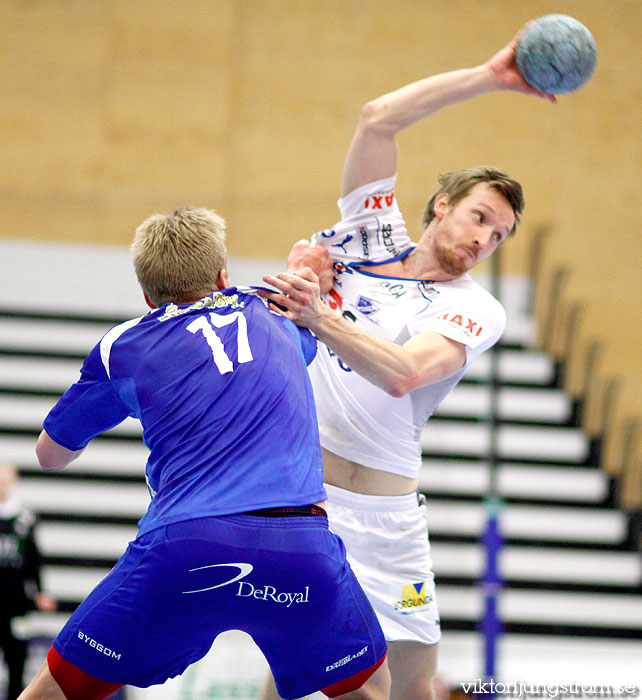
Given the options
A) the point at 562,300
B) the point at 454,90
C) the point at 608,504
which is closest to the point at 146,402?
the point at 454,90

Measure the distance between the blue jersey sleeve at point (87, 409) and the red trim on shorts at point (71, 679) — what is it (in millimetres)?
648

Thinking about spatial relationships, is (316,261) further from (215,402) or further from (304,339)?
(215,402)

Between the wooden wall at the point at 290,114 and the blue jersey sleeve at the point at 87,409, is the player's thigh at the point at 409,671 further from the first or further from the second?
the wooden wall at the point at 290,114

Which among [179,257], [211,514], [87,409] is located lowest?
[211,514]

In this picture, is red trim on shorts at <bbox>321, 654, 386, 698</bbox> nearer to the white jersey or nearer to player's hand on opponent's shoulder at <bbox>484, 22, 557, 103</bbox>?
the white jersey

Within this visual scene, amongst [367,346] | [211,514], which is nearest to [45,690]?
[211,514]

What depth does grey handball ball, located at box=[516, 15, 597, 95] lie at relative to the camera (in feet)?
11.6

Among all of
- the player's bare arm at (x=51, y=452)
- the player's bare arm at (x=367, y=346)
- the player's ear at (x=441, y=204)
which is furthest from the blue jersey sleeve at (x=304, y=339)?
the player's ear at (x=441, y=204)

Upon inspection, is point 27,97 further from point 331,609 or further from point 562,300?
point 331,609

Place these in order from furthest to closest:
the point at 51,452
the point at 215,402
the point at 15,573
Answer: the point at 15,573 < the point at 51,452 < the point at 215,402

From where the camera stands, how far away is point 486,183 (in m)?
3.78

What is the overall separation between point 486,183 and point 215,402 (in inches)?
63.2

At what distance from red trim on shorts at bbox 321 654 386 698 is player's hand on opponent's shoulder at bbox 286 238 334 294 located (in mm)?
1524

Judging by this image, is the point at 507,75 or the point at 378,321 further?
the point at 378,321
